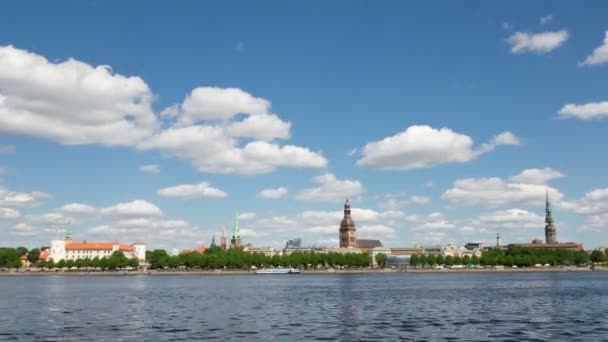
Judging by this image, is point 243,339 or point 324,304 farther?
point 324,304

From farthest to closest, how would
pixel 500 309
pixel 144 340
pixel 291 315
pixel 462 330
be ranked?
pixel 500 309
pixel 291 315
pixel 462 330
pixel 144 340

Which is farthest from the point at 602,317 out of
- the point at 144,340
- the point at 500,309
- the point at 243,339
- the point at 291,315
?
the point at 144,340

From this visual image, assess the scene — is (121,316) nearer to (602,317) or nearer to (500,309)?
(500,309)

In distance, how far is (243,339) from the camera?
40031 mm

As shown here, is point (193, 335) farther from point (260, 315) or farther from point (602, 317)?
point (602, 317)

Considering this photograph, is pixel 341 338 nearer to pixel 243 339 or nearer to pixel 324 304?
pixel 243 339

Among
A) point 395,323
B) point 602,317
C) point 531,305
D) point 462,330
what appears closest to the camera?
point 462,330

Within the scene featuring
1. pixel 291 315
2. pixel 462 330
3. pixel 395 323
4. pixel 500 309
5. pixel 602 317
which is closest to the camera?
pixel 462 330

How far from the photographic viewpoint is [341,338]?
40.0 m

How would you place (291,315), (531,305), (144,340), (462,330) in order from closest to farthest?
1. (144,340)
2. (462,330)
3. (291,315)
4. (531,305)

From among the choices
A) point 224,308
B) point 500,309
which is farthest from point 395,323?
point 224,308

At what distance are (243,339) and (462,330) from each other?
13913mm

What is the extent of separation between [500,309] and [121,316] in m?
31.3

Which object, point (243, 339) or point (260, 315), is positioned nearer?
point (243, 339)
